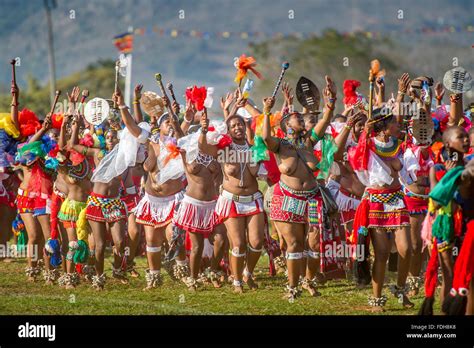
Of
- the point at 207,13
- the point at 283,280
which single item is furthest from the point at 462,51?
the point at 207,13

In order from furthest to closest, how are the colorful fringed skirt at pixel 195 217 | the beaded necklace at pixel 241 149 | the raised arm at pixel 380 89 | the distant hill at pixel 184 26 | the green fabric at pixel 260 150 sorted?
the distant hill at pixel 184 26, the colorful fringed skirt at pixel 195 217, the beaded necklace at pixel 241 149, the green fabric at pixel 260 150, the raised arm at pixel 380 89

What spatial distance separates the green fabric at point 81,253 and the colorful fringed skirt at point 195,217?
1.15m

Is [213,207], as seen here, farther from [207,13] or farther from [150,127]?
[207,13]

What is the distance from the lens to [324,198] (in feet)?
36.1

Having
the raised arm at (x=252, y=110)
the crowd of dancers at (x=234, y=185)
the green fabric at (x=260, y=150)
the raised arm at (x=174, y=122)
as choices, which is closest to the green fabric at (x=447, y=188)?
the crowd of dancers at (x=234, y=185)

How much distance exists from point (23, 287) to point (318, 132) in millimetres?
4344

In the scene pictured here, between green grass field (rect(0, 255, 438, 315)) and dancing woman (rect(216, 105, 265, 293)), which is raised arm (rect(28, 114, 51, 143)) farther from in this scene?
dancing woman (rect(216, 105, 265, 293))

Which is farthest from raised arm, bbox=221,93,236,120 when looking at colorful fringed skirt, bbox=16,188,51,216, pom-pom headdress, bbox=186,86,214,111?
colorful fringed skirt, bbox=16,188,51,216

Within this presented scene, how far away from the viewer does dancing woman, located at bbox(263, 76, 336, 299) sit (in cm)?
1090

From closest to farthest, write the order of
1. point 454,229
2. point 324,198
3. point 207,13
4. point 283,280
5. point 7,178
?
point 454,229
point 324,198
point 283,280
point 7,178
point 207,13

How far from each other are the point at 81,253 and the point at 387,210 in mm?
3849

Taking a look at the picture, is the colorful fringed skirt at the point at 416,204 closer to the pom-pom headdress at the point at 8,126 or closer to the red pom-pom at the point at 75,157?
the red pom-pom at the point at 75,157

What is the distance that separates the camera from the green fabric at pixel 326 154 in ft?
36.1

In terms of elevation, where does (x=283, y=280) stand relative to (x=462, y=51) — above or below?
below
